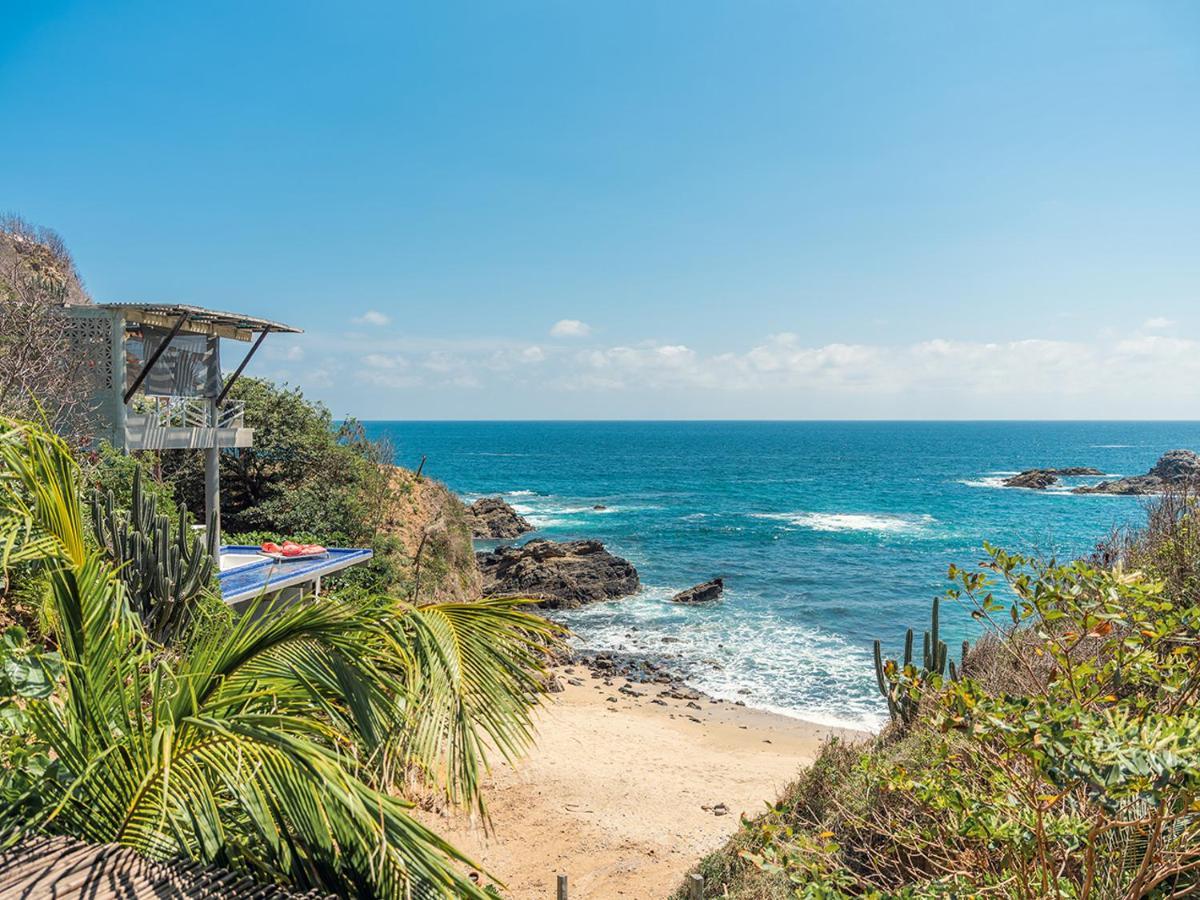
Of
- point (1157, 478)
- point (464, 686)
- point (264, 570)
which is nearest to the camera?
point (464, 686)

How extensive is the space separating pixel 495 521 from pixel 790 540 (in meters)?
18.8

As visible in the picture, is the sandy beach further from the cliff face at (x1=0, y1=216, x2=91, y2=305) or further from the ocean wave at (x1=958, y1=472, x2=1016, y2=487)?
the ocean wave at (x1=958, y1=472, x2=1016, y2=487)

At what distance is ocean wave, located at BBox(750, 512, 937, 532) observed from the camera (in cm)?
4966

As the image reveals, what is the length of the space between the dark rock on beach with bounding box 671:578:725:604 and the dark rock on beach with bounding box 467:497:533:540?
16.3 meters

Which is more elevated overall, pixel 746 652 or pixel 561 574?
pixel 561 574

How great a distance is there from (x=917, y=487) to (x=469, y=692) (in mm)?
80694

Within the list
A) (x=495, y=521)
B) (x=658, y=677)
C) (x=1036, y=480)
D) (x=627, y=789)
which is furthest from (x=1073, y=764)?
(x=1036, y=480)

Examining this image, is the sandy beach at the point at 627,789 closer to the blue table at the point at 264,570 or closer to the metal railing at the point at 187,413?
the blue table at the point at 264,570

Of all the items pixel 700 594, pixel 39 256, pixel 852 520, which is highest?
pixel 39 256

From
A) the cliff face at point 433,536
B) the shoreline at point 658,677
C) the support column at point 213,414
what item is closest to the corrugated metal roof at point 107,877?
the support column at point 213,414

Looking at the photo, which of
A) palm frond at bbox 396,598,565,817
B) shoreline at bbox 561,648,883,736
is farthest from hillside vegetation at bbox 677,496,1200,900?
shoreline at bbox 561,648,883,736

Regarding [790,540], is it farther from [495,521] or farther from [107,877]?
[107,877]

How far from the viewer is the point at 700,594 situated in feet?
104

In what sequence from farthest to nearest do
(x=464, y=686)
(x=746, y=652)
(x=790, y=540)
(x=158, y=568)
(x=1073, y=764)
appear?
(x=790, y=540)
(x=746, y=652)
(x=158, y=568)
(x=464, y=686)
(x=1073, y=764)
